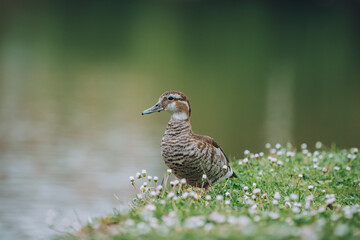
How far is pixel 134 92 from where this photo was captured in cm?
4056

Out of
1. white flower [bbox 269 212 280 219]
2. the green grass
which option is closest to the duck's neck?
the green grass

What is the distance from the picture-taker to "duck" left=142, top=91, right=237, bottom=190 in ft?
27.5

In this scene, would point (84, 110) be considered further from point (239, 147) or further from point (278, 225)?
point (278, 225)

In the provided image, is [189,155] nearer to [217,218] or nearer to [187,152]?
[187,152]

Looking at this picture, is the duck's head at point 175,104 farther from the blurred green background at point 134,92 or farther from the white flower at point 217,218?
the blurred green background at point 134,92

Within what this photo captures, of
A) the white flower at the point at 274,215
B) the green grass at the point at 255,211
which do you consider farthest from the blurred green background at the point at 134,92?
the white flower at the point at 274,215

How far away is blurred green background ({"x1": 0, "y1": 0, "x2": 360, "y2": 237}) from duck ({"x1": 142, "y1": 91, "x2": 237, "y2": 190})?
9330 mm

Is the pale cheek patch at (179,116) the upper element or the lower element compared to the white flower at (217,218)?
upper

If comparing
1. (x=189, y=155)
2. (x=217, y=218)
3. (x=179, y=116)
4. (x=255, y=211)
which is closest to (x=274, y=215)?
(x=255, y=211)

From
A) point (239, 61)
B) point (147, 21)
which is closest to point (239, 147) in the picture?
point (239, 61)

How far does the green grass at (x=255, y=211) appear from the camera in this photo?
592 centimetres

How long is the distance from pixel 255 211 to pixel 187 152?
162 centimetres

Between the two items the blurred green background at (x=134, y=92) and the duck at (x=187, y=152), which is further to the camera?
the blurred green background at (x=134, y=92)

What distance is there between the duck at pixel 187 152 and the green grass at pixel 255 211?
0.94 feet
